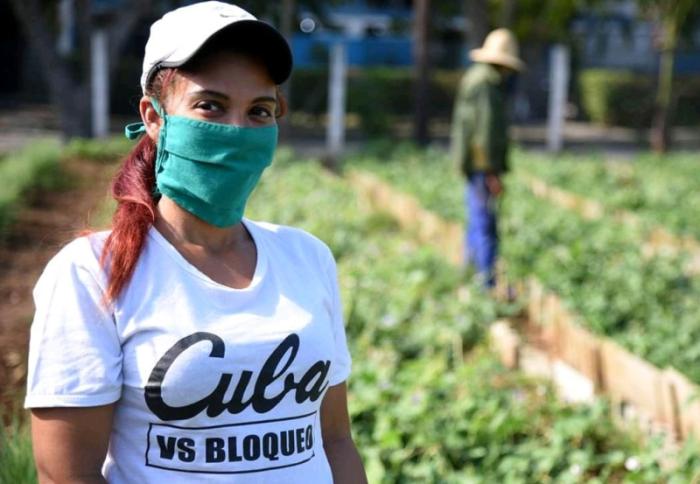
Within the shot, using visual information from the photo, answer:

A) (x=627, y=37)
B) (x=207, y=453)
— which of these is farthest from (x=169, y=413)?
(x=627, y=37)

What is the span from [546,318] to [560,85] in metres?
12.7

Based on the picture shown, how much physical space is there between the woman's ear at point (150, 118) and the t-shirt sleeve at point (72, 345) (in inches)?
12.8

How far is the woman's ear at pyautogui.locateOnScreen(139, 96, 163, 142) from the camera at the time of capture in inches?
80.0

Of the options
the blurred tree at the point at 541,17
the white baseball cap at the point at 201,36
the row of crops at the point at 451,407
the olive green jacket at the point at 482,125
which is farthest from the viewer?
the blurred tree at the point at 541,17

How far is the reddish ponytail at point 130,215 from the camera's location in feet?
6.14

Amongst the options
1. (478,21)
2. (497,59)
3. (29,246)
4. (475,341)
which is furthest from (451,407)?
(478,21)

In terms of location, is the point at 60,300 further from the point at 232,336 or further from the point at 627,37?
the point at 627,37

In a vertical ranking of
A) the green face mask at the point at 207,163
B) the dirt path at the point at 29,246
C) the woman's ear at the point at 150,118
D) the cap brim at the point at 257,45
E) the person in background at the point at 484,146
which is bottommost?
the dirt path at the point at 29,246

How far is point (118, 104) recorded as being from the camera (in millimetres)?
22312

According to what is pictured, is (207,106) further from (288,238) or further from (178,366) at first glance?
(178,366)

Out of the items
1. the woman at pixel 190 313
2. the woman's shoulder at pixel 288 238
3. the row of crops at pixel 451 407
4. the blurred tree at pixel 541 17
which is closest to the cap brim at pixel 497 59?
the row of crops at pixel 451 407

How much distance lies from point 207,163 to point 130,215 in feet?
0.53

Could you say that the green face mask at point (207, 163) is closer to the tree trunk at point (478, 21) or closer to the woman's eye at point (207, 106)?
the woman's eye at point (207, 106)

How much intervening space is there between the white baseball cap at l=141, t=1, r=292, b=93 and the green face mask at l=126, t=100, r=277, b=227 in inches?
3.9
